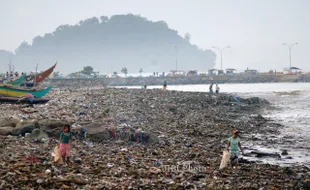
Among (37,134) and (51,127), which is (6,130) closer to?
(37,134)

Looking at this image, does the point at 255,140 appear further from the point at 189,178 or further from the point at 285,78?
the point at 285,78

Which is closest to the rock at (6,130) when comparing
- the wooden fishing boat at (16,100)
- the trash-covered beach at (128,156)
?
the trash-covered beach at (128,156)

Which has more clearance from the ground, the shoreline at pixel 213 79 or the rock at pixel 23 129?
the shoreline at pixel 213 79

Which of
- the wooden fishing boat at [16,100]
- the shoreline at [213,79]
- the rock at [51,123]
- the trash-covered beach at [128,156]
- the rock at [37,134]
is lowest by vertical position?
the trash-covered beach at [128,156]

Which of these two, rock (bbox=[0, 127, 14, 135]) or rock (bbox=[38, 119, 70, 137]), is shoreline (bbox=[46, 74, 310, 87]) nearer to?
rock (bbox=[38, 119, 70, 137])

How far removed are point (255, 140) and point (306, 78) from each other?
84412mm

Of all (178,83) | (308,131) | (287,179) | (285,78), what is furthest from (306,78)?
(287,179)

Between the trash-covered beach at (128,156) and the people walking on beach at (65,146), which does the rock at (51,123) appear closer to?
the trash-covered beach at (128,156)

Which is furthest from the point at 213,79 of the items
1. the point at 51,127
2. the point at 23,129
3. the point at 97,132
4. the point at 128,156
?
the point at 128,156

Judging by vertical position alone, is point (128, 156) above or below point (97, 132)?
below

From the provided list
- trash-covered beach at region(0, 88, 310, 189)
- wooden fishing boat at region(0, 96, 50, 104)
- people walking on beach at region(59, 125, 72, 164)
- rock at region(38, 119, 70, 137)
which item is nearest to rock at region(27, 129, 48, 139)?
trash-covered beach at region(0, 88, 310, 189)

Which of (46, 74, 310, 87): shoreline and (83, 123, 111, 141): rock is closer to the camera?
(83, 123, 111, 141): rock

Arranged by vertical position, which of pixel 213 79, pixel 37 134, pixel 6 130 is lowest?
pixel 37 134

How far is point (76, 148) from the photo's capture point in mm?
12688
